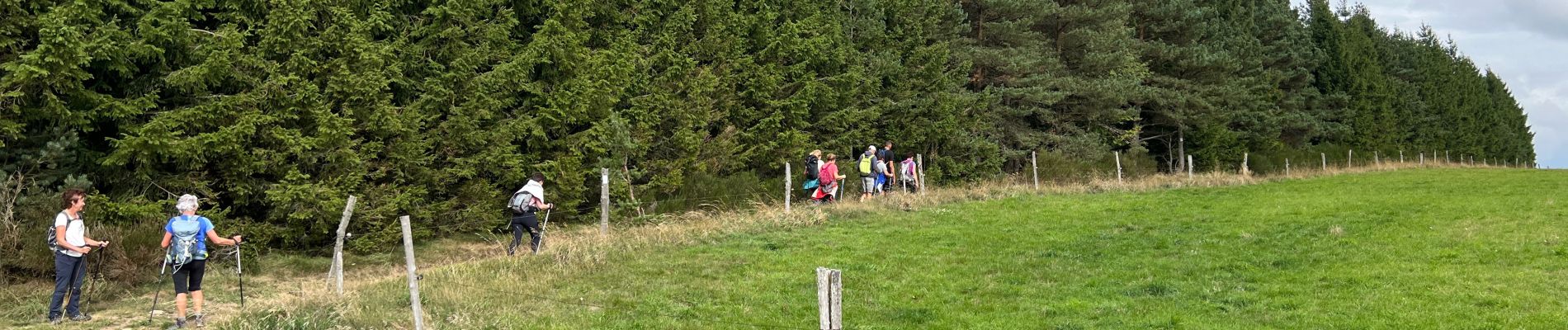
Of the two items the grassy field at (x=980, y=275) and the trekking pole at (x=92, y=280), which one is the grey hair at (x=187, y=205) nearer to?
the grassy field at (x=980, y=275)

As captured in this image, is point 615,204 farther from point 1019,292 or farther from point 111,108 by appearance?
point 1019,292

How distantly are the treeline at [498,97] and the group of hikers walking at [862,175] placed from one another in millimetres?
1994

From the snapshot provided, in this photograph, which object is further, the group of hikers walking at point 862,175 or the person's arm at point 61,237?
the group of hikers walking at point 862,175

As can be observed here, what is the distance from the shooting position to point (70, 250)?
396 inches

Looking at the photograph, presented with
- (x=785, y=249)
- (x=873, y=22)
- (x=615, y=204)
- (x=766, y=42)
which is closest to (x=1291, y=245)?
(x=785, y=249)

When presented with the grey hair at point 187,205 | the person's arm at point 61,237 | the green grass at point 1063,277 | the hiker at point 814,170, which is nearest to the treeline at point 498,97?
the hiker at point 814,170

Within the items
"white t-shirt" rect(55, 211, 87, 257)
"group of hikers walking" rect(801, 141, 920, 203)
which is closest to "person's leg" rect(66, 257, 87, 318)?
"white t-shirt" rect(55, 211, 87, 257)

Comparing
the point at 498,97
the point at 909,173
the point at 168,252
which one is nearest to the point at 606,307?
the point at 168,252

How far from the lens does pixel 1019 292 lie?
35.8ft

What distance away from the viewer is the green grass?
9.48 metres

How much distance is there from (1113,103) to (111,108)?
2764cm

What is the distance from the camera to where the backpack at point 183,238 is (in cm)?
987

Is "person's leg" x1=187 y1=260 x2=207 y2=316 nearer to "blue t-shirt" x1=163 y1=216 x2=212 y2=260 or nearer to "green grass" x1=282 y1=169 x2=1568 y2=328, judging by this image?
"blue t-shirt" x1=163 y1=216 x2=212 y2=260

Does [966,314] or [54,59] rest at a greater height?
[54,59]
